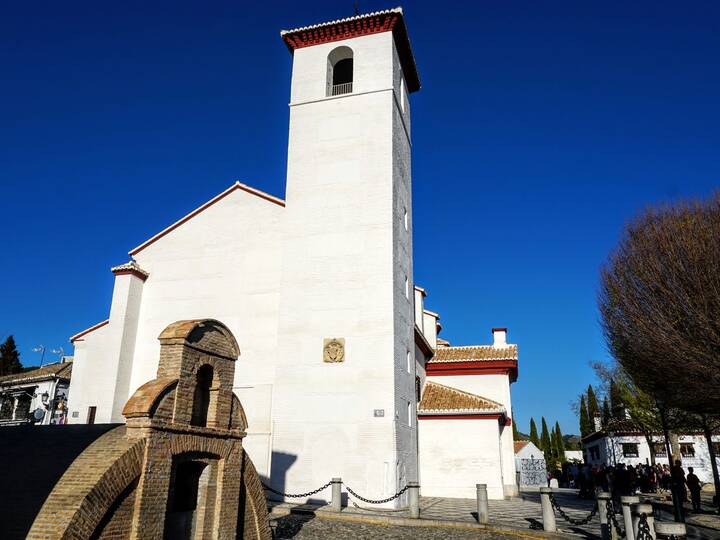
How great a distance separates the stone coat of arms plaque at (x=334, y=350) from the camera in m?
17.0

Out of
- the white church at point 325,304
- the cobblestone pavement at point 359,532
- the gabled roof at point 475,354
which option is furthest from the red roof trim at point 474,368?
the cobblestone pavement at point 359,532

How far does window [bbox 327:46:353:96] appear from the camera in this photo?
67.8 feet

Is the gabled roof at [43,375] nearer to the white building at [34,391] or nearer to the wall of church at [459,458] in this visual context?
the white building at [34,391]

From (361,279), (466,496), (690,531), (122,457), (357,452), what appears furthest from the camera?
(466,496)

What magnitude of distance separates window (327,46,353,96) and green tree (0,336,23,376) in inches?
1790

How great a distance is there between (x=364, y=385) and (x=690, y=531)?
916cm

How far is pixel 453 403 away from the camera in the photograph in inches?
835

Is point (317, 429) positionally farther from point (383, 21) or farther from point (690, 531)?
point (383, 21)

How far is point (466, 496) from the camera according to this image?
19875 millimetres

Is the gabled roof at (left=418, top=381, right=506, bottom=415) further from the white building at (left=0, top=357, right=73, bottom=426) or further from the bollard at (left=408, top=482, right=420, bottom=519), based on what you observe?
the white building at (left=0, top=357, right=73, bottom=426)

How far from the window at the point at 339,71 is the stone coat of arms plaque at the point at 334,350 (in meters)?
9.65

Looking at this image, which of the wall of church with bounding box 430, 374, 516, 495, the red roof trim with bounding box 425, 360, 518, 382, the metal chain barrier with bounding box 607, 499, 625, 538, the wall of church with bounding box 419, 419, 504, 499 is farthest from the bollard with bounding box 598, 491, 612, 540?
the red roof trim with bounding box 425, 360, 518, 382

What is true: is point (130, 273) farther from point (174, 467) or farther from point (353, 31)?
point (174, 467)

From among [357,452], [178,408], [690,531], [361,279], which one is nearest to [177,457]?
[178,408]
